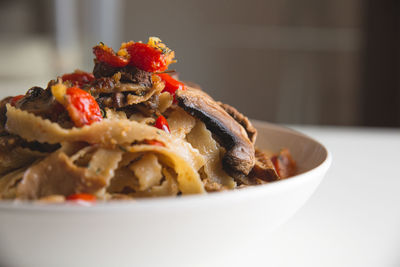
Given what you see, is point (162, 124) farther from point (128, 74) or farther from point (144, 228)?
point (144, 228)

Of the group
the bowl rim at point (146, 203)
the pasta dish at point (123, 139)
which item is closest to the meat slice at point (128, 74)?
the pasta dish at point (123, 139)

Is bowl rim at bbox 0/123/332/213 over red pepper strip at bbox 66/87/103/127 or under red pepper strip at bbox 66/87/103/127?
under

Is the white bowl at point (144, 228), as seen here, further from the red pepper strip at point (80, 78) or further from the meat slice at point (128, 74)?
the red pepper strip at point (80, 78)

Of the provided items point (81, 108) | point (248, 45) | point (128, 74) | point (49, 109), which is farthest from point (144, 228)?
point (248, 45)

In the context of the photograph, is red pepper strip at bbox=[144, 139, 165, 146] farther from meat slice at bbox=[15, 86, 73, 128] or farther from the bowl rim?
the bowl rim

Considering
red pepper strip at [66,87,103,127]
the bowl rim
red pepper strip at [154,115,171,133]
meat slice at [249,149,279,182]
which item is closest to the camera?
the bowl rim

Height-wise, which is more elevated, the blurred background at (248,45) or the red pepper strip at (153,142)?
the red pepper strip at (153,142)

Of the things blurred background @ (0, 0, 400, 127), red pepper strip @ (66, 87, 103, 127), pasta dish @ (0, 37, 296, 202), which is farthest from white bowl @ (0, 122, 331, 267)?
blurred background @ (0, 0, 400, 127)
